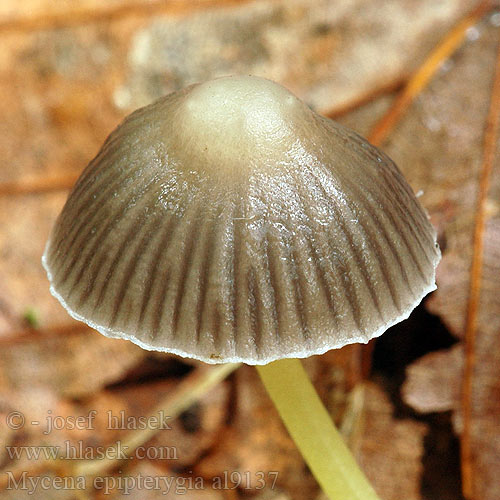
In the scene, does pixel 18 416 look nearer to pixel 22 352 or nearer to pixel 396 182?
pixel 22 352

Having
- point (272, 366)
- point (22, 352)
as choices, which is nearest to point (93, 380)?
point (22, 352)

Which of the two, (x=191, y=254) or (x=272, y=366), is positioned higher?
(x=191, y=254)

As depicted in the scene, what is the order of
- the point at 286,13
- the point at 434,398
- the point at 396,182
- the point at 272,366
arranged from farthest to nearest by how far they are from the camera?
the point at 286,13 < the point at 434,398 < the point at 272,366 < the point at 396,182

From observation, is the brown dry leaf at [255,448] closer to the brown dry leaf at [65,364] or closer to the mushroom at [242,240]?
the brown dry leaf at [65,364]

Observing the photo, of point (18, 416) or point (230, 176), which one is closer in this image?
point (230, 176)

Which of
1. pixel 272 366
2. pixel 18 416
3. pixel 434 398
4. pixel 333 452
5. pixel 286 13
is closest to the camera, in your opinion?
pixel 272 366

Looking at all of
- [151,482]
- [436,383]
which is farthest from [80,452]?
[436,383]
